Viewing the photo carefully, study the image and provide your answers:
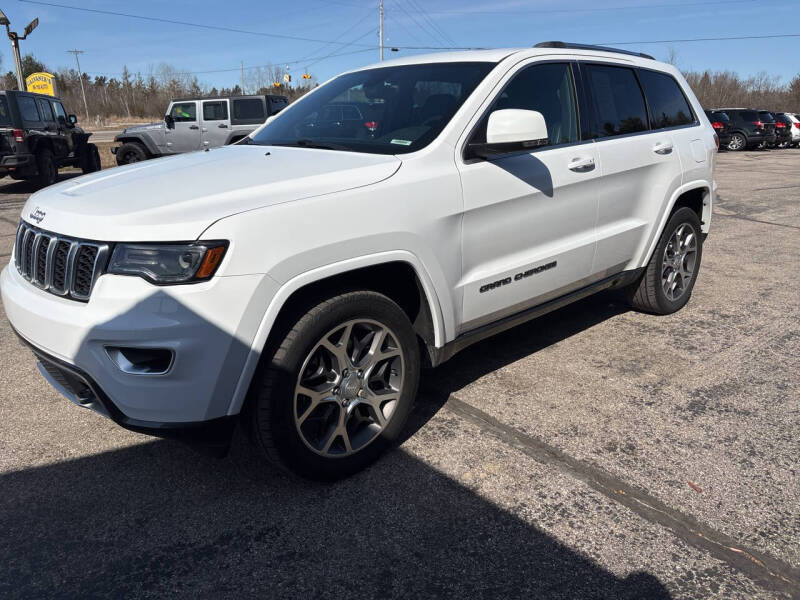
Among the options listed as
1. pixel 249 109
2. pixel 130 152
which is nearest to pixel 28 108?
pixel 130 152

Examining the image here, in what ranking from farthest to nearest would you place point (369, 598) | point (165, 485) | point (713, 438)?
point (713, 438), point (165, 485), point (369, 598)

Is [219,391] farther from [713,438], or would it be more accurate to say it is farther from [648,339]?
[648,339]

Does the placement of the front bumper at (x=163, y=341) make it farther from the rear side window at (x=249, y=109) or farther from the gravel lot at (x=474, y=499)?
the rear side window at (x=249, y=109)

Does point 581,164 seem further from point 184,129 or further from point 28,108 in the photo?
point 184,129

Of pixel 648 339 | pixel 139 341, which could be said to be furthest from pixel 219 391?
pixel 648 339

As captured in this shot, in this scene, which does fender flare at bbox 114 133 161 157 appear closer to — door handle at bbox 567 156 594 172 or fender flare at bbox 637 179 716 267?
fender flare at bbox 637 179 716 267

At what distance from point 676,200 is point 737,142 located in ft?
85.1

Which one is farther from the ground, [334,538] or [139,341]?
[139,341]

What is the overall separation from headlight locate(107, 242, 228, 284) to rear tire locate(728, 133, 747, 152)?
29202 millimetres

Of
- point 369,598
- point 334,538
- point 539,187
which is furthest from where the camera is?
point 539,187

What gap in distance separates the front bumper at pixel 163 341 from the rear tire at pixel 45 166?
13193mm

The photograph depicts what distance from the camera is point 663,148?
14.8 ft

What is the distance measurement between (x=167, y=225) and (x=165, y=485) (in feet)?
4.19

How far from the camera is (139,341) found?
230cm
